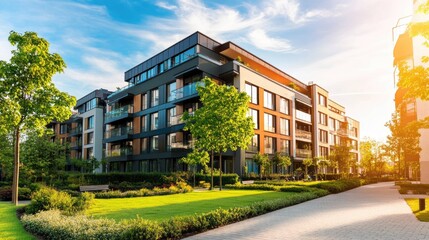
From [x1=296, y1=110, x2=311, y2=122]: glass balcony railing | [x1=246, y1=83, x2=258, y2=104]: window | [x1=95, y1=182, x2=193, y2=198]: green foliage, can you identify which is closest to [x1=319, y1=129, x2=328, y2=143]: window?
[x1=296, y1=110, x2=311, y2=122]: glass balcony railing

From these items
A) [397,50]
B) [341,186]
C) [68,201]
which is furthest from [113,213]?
[397,50]

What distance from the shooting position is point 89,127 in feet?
189

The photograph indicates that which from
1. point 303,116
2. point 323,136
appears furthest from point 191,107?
point 323,136

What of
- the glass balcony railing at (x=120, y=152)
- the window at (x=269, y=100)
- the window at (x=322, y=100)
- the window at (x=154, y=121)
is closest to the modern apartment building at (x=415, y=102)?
the window at (x=269, y=100)

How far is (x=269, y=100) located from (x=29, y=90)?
29141mm

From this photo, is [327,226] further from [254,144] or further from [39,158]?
[39,158]

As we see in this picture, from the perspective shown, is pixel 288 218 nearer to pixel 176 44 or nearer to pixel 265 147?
pixel 265 147

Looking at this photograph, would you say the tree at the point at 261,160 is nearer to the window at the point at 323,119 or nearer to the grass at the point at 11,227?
the window at the point at 323,119

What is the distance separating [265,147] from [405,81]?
25.5 m

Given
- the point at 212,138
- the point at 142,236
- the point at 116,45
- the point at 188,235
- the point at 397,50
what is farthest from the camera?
the point at 397,50

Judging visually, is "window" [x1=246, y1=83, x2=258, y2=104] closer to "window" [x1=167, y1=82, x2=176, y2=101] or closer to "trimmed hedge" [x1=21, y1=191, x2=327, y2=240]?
→ "window" [x1=167, y1=82, x2=176, y2=101]

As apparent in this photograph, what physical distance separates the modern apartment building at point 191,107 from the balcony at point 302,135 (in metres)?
0.14

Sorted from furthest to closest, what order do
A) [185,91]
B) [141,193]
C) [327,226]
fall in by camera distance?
[185,91], [141,193], [327,226]

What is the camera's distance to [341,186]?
86.1 feet
